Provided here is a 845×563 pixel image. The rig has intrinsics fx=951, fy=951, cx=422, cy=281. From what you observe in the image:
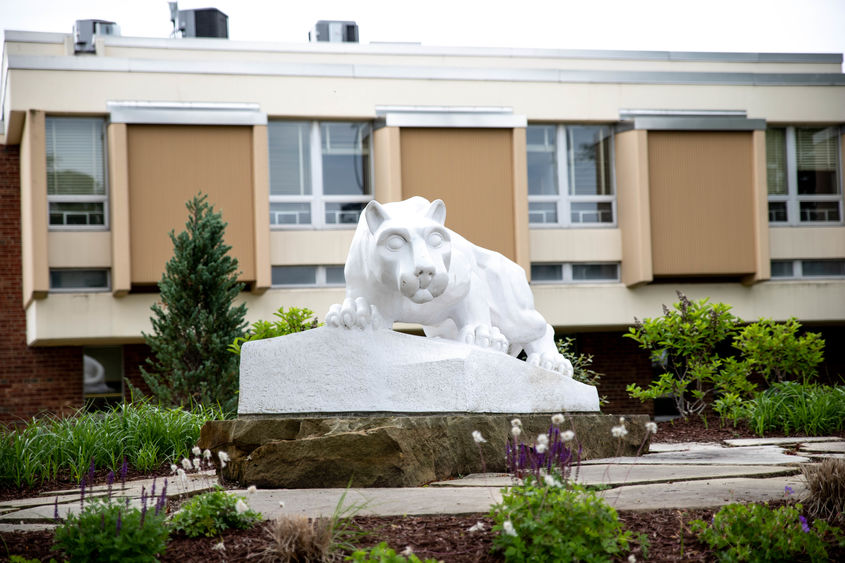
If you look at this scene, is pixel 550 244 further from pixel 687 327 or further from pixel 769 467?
pixel 769 467

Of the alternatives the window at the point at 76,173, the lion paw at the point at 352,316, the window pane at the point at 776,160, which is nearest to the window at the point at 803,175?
the window pane at the point at 776,160

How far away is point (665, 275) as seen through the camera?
1902 cm

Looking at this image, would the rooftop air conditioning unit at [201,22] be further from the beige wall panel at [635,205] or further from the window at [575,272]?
the beige wall panel at [635,205]

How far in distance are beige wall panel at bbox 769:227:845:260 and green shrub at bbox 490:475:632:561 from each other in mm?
17409

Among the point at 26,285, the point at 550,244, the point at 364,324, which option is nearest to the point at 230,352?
the point at 364,324

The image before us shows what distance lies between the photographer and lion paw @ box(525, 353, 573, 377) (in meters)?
6.55

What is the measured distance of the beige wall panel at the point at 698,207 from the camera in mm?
18922

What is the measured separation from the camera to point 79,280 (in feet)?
56.5

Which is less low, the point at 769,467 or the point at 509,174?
the point at 509,174

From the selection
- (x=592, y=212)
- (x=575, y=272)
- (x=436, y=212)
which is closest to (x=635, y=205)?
(x=592, y=212)

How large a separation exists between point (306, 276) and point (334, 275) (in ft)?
1.81

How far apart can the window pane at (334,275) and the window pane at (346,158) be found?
1487mm

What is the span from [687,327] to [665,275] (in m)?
7.70

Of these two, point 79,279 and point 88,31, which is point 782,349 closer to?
point 79,279
